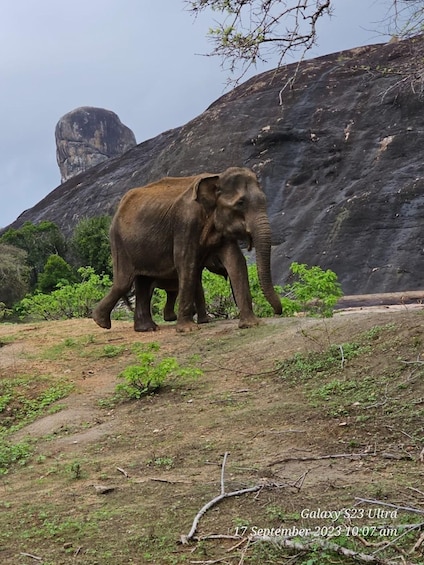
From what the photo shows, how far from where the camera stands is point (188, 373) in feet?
20.2

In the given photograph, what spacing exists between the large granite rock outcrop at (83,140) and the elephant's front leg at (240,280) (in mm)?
71634

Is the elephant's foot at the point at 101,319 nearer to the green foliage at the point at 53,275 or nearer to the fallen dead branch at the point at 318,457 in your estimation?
the fallen dead branch at the point at 318,457

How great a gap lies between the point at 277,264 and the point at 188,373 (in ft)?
83.1

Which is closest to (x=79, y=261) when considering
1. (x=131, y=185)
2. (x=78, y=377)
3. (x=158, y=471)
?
Answer: (x=131, y=185)

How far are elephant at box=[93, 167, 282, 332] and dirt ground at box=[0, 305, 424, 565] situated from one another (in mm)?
A: 1715

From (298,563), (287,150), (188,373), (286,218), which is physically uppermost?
(287,150)

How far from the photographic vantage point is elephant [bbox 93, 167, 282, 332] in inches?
359

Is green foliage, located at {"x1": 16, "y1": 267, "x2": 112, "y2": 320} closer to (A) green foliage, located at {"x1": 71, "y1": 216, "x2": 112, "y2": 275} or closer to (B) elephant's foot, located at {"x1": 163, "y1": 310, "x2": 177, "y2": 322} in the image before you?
(B) elephant's foot, located at {"x1": 163, "y1": 310, "x2": 177, "y2": 322}

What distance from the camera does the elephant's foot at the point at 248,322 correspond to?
8898mm

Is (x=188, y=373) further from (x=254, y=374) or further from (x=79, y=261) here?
(x=79, y=261)

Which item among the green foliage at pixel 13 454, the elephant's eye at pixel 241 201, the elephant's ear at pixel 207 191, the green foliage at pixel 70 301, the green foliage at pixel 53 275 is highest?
the green foliage at pixel 53 275

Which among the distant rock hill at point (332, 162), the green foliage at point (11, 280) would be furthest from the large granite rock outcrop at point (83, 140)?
the green foliage at point (11, 280)

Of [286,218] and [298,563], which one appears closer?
[298,563]

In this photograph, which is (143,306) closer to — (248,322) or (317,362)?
(248,322)
